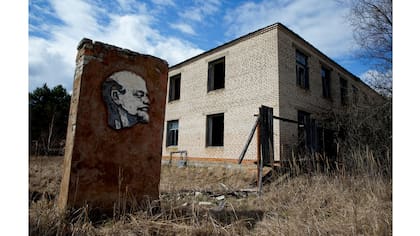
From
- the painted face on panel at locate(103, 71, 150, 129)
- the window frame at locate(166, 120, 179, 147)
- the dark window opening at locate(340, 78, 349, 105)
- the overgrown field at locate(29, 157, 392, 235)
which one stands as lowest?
the overgrown field at locate(29, 157, 392, 235)

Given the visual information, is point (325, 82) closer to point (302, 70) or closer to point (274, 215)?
point (302, 70)

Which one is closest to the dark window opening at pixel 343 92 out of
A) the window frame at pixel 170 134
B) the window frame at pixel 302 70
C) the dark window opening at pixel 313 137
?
the window frame at pixel 302 70

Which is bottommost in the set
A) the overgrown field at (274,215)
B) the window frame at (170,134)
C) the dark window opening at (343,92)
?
the overgrown field at (274,215)

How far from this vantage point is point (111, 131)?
3.59 m

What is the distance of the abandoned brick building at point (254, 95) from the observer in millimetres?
9398

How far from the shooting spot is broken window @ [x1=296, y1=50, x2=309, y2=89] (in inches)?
428

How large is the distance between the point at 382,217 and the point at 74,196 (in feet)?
13.2

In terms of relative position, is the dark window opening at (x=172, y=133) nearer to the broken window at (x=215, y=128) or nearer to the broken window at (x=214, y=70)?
the broken window at (x=215, y=128)

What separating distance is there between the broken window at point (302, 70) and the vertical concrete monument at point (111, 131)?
8.50 meters

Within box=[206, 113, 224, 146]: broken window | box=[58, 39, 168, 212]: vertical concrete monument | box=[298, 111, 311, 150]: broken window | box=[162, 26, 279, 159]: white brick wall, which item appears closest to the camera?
box=[58, 39, 168, 212]: vertical concrete monument

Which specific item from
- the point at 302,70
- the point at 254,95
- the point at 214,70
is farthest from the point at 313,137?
the point at 214,70

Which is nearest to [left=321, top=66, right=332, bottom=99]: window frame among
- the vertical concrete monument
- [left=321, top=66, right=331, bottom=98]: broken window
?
[left=321, top=66, right=331, bottom=98]: broken window

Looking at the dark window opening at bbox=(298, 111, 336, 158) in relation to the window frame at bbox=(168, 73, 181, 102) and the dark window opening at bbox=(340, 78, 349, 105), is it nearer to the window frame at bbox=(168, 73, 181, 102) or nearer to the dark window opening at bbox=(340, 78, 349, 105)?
the dark window opening at bbox=(340, 78, 349, 105)

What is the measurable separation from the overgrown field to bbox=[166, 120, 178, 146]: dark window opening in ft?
26.3
